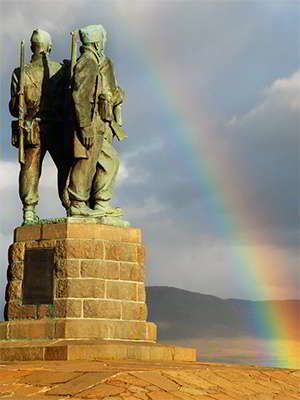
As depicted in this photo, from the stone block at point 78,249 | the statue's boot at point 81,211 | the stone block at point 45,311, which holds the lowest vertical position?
the stone block at point 45,311

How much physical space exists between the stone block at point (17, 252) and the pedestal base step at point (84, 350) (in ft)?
5.27

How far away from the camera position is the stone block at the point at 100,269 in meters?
13.7

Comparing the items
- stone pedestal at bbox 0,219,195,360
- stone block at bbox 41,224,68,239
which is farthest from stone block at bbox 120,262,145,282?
stone block at bbox 41,224,68,239

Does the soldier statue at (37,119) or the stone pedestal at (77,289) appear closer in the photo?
the stone pedestal at (77,289)

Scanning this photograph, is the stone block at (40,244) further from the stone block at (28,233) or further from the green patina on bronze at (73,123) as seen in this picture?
the green patina on bronze at (73,123)

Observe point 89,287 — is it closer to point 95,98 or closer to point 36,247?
point 36,247

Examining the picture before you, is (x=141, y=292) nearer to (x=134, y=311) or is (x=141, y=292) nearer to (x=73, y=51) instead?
(x=134, y=311)

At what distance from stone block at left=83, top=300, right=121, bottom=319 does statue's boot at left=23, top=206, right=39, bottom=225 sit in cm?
225

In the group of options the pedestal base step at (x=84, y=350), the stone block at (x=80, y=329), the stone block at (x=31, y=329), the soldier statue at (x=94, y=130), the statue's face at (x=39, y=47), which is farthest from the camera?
the statue's face at (x=39, y=47)

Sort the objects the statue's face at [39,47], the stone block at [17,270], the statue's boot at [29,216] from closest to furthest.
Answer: the stone block at [17,270], the statue's boot at [29,216], the statue's face at [39,47]

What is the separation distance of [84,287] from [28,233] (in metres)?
1.68

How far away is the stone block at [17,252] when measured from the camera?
46.7 feet

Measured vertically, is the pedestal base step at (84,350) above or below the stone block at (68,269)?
below

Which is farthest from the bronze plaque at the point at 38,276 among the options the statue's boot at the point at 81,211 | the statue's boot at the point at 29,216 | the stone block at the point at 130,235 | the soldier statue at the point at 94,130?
the stone block at the point at 130,235
